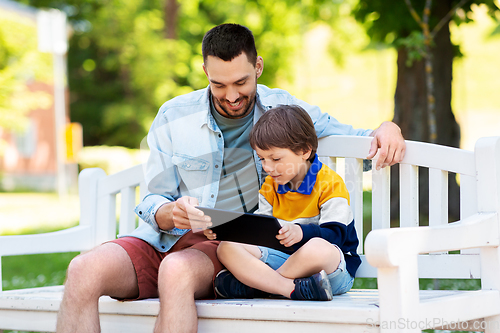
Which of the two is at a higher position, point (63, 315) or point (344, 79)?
point (344, 79)

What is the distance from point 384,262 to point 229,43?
46.6 inches

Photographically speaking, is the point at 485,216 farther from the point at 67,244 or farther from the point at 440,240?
the point at 67,244

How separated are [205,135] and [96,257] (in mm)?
772

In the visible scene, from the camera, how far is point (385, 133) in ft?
7.58

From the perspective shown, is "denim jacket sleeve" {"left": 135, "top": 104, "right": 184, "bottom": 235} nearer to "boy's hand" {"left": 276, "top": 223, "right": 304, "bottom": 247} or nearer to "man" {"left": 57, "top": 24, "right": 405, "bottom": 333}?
"man" {"left": 57, "top": 24, "right": 405, "bottom": 333}

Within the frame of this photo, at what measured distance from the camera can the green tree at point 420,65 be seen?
5262mm

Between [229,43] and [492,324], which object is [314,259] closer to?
[492,324]

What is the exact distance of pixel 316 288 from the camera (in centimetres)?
189

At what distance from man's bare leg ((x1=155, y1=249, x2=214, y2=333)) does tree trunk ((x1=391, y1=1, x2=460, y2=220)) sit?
3.58 metres

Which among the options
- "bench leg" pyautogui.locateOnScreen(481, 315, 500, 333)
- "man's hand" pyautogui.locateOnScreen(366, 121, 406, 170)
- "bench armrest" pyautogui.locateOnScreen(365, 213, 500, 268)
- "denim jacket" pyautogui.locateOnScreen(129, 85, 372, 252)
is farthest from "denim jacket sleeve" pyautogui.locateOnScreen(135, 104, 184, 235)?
"bench leg" pyautogui.locateOnScreen(481, 315, 500, 333)

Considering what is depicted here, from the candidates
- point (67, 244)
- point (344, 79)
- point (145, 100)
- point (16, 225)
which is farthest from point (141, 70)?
point (67, 244)

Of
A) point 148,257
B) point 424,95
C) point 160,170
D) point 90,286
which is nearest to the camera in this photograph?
point 90,286

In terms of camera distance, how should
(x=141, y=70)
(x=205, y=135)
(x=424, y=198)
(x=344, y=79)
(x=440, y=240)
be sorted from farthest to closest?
(x=344, y=79), (x=141, y=70), (x=424, y=198), (x=205, y=135), (x=440, y=240)

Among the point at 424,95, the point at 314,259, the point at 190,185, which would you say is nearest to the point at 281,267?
the point at 314,259
